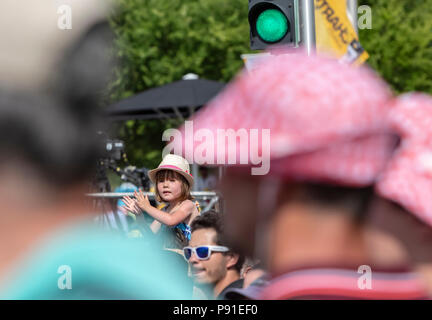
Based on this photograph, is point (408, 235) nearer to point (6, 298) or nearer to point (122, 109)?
point (6, 298)

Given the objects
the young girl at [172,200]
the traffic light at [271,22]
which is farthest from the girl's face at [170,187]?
the traffic light at [271,22]

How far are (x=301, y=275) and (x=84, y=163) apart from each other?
1.31 feet

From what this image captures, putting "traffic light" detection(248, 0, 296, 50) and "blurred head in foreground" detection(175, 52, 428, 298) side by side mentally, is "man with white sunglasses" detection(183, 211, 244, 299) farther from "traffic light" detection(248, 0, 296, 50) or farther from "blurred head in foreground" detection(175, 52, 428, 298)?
"blurred head in foreground" detection(175, 52, 428, 298)

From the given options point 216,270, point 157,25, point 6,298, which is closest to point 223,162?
point 6,298

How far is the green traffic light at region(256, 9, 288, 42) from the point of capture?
4082 millimetres

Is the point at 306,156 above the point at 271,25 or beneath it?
beneath

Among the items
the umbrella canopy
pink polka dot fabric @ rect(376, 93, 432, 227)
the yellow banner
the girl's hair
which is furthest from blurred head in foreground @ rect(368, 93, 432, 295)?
the umbrella canopy

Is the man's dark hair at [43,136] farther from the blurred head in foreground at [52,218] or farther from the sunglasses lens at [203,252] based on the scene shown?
the sunglasses lens at [203,252]

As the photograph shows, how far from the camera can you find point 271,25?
4133mm

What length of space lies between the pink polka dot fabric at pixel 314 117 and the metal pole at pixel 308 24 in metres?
2.84

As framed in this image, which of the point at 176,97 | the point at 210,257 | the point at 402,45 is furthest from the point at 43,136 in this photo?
the point at 402,45

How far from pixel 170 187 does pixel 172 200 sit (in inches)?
2.7

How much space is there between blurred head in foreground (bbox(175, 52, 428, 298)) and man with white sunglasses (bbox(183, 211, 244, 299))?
5.87ft

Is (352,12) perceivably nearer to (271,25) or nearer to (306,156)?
(271,25)
